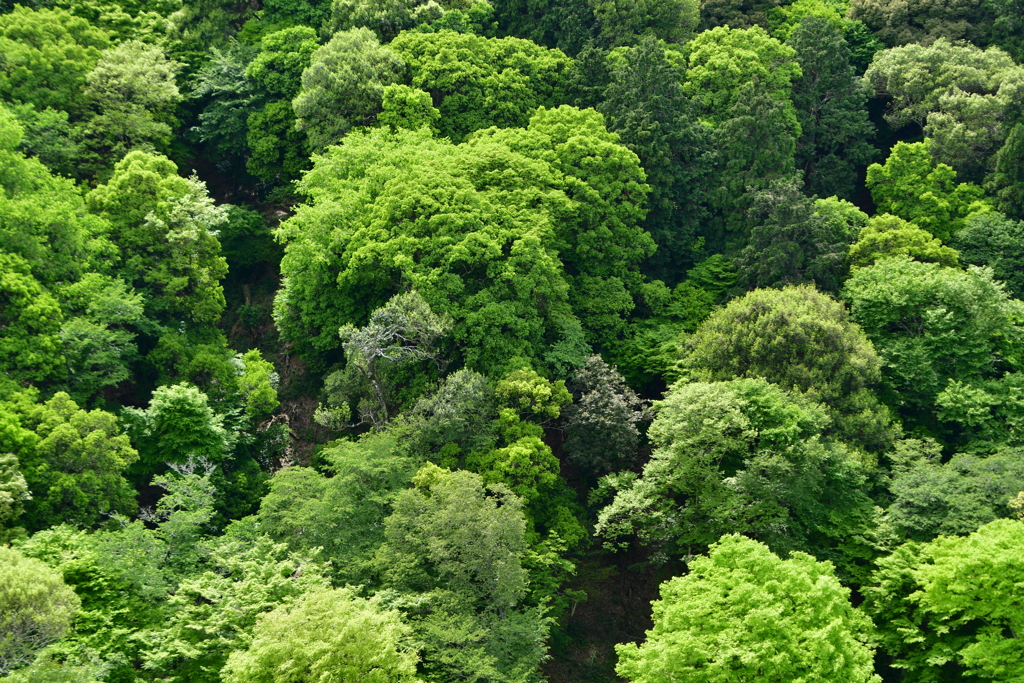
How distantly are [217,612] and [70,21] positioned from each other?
36774 millimetres

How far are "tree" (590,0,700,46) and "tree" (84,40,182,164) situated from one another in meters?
24.5

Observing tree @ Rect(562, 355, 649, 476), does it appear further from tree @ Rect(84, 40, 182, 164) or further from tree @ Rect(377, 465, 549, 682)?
tree @ Rect(84, 40, 182, 164)

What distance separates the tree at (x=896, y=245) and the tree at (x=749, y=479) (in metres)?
13.2

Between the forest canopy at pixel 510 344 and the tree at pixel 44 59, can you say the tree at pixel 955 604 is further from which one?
the tree at pixel 44 59

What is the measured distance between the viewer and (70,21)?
50.7 m

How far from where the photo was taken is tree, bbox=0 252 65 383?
37.0m

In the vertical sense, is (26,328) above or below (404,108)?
below

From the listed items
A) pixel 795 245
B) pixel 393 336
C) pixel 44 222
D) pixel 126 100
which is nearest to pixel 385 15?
pixel 126 100

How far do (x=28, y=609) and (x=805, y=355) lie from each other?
28061 mm

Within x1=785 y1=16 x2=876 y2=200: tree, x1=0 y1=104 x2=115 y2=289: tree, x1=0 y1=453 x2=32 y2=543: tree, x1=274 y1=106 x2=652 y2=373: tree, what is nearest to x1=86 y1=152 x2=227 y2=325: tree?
x1=0 y1=104 x2=115 y2=289: tree

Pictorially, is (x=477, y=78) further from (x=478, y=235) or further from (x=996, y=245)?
(x=996, y=245)

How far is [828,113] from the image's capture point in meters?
55.8

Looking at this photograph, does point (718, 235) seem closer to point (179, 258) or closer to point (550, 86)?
point (550, 86)

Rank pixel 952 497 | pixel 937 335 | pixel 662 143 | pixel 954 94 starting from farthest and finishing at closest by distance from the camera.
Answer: pixel 954 94 < pixel 662 143 < pixel 937 335 < pixel 952 497
